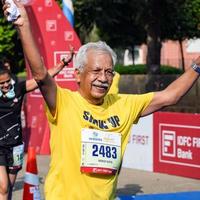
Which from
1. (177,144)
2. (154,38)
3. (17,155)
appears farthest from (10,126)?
(154,38)

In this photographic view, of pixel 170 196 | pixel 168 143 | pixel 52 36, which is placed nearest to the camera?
pixel 170 196

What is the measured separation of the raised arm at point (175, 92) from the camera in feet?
12.8

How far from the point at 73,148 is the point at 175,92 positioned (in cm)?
75

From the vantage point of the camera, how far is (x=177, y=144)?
1058 cm

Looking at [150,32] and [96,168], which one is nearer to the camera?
[96,168]

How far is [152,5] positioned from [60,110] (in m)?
20.3

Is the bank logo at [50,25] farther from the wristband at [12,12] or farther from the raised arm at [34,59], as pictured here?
the wristband at [12,12]

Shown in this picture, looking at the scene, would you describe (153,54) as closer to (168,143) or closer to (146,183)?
(168,143)

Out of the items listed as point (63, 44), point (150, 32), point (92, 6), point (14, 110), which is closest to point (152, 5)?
point (150, 32)

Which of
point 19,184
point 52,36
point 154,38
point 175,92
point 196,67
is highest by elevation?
point 196,67

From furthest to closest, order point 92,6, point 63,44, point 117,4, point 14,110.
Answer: point 117,4, point 92,6, point 63,44, point 14,110

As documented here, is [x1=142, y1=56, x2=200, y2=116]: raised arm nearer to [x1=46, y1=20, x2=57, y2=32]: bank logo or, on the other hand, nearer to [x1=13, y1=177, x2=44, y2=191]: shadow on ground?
[x1=13, y1=177, x2=44, y2=191]: shadow on ground

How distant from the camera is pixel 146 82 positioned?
802 inches

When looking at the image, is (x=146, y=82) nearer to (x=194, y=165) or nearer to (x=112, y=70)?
(x=194, y=165)
